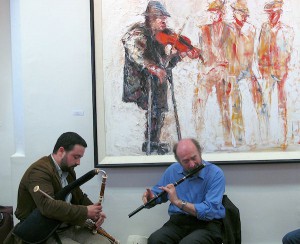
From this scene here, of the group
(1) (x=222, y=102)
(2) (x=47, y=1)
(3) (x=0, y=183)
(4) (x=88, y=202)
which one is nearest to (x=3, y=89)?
(3) (x=0, y=183)

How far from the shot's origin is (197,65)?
9.32ft

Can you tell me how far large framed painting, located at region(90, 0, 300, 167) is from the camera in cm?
283

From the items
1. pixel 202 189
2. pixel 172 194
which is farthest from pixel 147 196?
pixel 202 189

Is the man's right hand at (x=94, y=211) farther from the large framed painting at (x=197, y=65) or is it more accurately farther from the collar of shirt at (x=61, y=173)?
the large framed painting at (x=197, y=65)

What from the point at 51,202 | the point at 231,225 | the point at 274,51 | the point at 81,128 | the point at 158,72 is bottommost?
the point at 231,225

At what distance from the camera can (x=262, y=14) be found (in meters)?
2.84

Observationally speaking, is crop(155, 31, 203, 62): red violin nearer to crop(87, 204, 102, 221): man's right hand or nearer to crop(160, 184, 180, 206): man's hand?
crop(160, 184, 180, 206): man's hand

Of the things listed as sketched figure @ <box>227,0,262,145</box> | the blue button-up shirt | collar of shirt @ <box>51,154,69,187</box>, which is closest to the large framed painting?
sketched figure @ <box>227,0,262,145</box>

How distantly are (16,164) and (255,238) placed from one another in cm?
196

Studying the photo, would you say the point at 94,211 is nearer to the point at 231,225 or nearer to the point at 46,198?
the point at 46,198

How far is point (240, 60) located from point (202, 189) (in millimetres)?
1040

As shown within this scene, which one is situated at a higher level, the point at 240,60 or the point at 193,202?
the point at 240,60

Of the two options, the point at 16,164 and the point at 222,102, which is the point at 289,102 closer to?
the point at 222,102

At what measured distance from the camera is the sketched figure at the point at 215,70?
2838 millimetres
